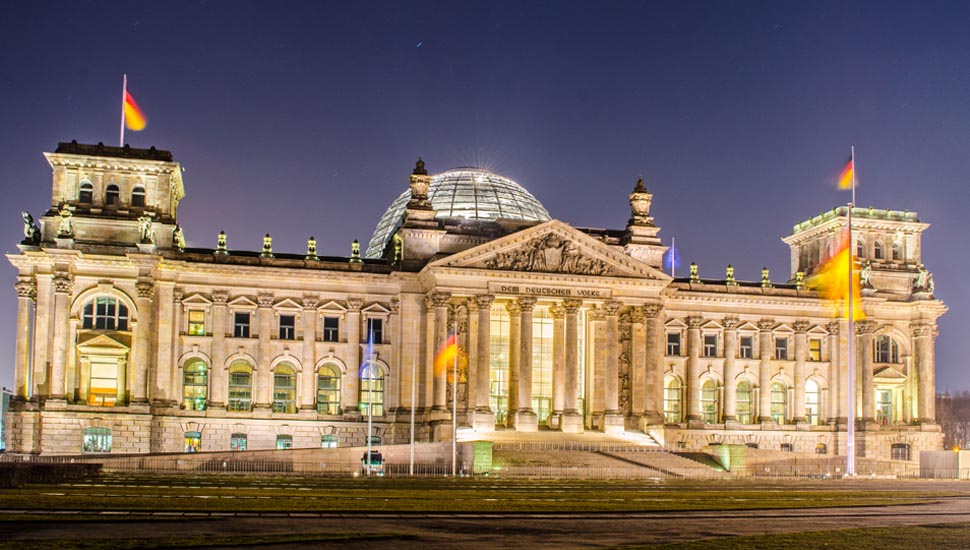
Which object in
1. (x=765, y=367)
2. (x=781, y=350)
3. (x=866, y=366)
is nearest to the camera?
(x=866, y=366)

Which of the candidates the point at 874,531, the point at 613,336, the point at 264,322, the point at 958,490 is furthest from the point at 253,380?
the point at 874,531

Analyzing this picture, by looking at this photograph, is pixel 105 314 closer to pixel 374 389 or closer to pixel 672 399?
pixel 374 389

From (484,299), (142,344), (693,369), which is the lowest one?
(693,369)

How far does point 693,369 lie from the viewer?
300ft

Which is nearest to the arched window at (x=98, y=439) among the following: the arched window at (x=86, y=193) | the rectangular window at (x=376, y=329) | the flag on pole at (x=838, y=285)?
the arched window at (x=86, y=193)

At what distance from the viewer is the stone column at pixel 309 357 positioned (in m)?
83.3

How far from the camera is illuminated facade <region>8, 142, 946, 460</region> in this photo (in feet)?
257

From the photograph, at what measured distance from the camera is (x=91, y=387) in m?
79.4

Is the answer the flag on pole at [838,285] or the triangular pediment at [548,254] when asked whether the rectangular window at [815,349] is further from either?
the triangular pediment at [548,254]

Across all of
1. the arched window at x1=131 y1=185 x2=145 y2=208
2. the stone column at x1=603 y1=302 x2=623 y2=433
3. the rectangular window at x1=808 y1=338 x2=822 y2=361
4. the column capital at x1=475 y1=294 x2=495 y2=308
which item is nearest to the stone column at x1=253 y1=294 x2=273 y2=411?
the arched window at x1=131 y1=185 x2=145 y2=208

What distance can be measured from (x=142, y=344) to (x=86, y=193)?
1161 cm

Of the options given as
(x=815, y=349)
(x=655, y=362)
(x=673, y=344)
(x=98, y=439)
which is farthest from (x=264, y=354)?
(x=815, y=349)

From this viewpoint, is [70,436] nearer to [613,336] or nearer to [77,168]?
[77,168]

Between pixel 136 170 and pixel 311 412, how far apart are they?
2118 cm
